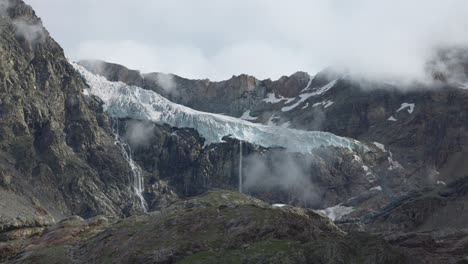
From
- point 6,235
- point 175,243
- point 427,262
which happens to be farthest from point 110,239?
point 427,262

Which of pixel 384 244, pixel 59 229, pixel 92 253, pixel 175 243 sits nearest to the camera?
pixel 384 244

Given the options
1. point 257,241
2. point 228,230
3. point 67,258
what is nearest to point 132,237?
point 67,258

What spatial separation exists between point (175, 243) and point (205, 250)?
9.82 metres

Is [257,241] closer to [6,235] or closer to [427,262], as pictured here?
[427,262]

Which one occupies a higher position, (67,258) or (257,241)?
(257,241)

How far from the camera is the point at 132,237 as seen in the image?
132m

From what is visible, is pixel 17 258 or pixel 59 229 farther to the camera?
pixel 59 229

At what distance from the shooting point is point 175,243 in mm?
117938

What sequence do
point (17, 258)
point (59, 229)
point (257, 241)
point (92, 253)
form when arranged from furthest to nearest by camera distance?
point (59, 229)
point (17, 258)
point (92, 253)
point (257, 241)

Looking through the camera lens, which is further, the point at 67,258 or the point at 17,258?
the point at 17,258

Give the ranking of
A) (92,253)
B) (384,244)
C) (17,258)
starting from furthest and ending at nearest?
(17,258) → (92,253) → (384,244)

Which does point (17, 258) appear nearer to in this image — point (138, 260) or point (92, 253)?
point (92, 253)

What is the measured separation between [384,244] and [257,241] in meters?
25.5


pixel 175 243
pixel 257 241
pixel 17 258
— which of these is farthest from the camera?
pixel 17 258
